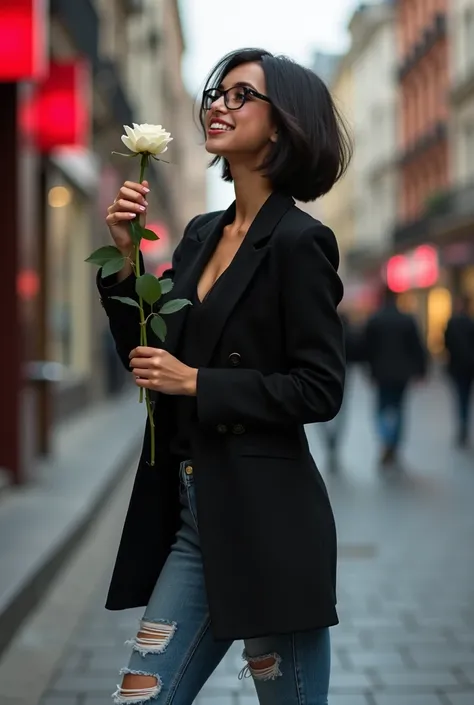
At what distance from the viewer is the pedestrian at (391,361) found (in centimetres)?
1140

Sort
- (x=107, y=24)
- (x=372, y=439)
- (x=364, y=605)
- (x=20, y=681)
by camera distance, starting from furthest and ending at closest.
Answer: (x=107, y=24), (x=372, y=439), (x=364, y=605), (x=20, y=681)

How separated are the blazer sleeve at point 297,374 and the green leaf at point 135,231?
307 mm

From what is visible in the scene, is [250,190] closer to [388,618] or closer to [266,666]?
[266,666]

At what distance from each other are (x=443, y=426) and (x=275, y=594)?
49.8ft

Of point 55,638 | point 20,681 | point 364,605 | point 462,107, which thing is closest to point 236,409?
point 20,681

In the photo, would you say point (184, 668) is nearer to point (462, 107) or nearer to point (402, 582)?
point (402, 582)

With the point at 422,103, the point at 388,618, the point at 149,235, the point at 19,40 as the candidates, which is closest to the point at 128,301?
the point at 149,235

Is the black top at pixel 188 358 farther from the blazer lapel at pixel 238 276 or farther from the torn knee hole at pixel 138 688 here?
the torn knee hole at pixel 138 688

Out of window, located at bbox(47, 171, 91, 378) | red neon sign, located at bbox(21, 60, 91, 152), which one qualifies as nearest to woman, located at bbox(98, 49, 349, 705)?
red neon sign, located at bbox(21, 60, 91, 152)

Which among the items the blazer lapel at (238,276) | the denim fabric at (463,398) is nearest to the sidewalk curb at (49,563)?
the blazer lapel at (238,276)

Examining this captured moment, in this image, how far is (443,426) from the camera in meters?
17.2

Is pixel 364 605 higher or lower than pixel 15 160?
lower

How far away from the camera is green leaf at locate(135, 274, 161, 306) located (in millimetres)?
2342

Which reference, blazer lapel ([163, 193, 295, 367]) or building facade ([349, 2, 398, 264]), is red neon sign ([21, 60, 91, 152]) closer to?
blazer lapel ([163, 193, 295, 367])
